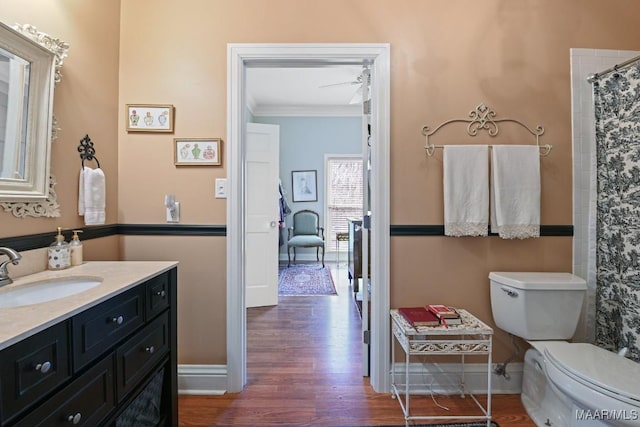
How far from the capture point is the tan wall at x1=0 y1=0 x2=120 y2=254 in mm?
1328

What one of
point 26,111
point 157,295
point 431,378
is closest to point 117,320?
point 157,295

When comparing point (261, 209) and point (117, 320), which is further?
point (261, 209)

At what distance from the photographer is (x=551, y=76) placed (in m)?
1.85

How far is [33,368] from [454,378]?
6.40ft

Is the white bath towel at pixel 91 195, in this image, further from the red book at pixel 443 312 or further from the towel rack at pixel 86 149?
the red book at pixel 443 312

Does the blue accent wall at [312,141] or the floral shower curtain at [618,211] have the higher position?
the blue accent wall at [312,141]

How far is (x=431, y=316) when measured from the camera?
165 cm

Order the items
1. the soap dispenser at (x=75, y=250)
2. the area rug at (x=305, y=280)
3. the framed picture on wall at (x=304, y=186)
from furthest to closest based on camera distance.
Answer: the framed picture on wall at (x=304, y=186) < the area rug at (x=305, y=280) < the soap dispenser at (x=75, y=250)

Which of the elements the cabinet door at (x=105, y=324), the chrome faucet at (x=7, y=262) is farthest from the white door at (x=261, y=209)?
the chrome faucet at (x=7, y=262)

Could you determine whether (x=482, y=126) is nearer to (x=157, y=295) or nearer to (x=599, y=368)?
(x=599, y=368)

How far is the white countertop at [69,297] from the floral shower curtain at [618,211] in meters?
2.32

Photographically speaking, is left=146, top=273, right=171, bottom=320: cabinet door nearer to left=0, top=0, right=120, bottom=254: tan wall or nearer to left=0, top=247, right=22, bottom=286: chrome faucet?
left=0, top=247, right=22, bottom=286: chrome faucet

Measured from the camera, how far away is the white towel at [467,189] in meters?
1.79

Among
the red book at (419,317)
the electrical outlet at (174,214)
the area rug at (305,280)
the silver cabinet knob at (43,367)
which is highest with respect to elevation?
the electrical outlet at (174,214)
